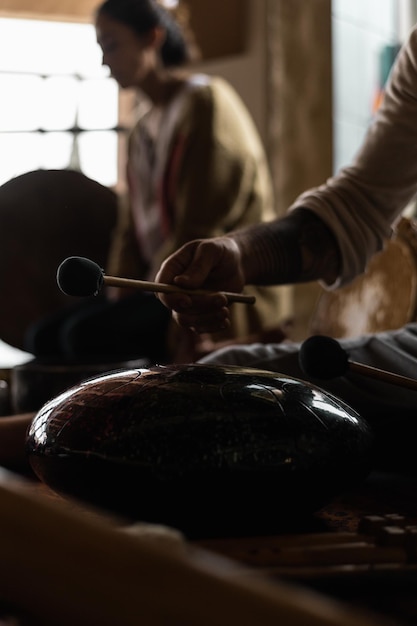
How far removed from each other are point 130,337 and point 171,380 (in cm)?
153

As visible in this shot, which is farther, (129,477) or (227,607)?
(129,477)

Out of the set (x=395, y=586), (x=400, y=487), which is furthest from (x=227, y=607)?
(x=400, y=487)

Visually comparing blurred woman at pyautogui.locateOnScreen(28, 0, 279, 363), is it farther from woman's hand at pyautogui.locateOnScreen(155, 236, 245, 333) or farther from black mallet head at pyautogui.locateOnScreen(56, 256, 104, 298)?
black mallet head at pyautogui.locateOnScreen(56, 256, 104, 298)

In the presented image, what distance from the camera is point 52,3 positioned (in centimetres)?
398

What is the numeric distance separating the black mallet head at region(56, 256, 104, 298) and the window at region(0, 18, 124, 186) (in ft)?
10.7

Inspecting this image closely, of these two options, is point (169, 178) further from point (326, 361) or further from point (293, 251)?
point (326, 361)

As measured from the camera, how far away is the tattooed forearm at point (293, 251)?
1.10m

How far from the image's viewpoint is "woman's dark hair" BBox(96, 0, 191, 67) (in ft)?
7.70

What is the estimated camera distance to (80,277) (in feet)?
2.55

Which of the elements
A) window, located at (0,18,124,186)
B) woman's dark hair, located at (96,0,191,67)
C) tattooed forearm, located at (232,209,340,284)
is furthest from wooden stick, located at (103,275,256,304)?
window, located at (0,18,124,186)

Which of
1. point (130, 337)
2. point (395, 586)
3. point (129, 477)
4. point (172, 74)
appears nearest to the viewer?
point (395, 586)

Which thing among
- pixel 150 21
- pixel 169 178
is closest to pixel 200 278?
pixel 169 178

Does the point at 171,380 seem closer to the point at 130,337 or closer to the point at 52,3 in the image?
the point at 130,337

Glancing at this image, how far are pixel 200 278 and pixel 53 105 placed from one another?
3341mm
